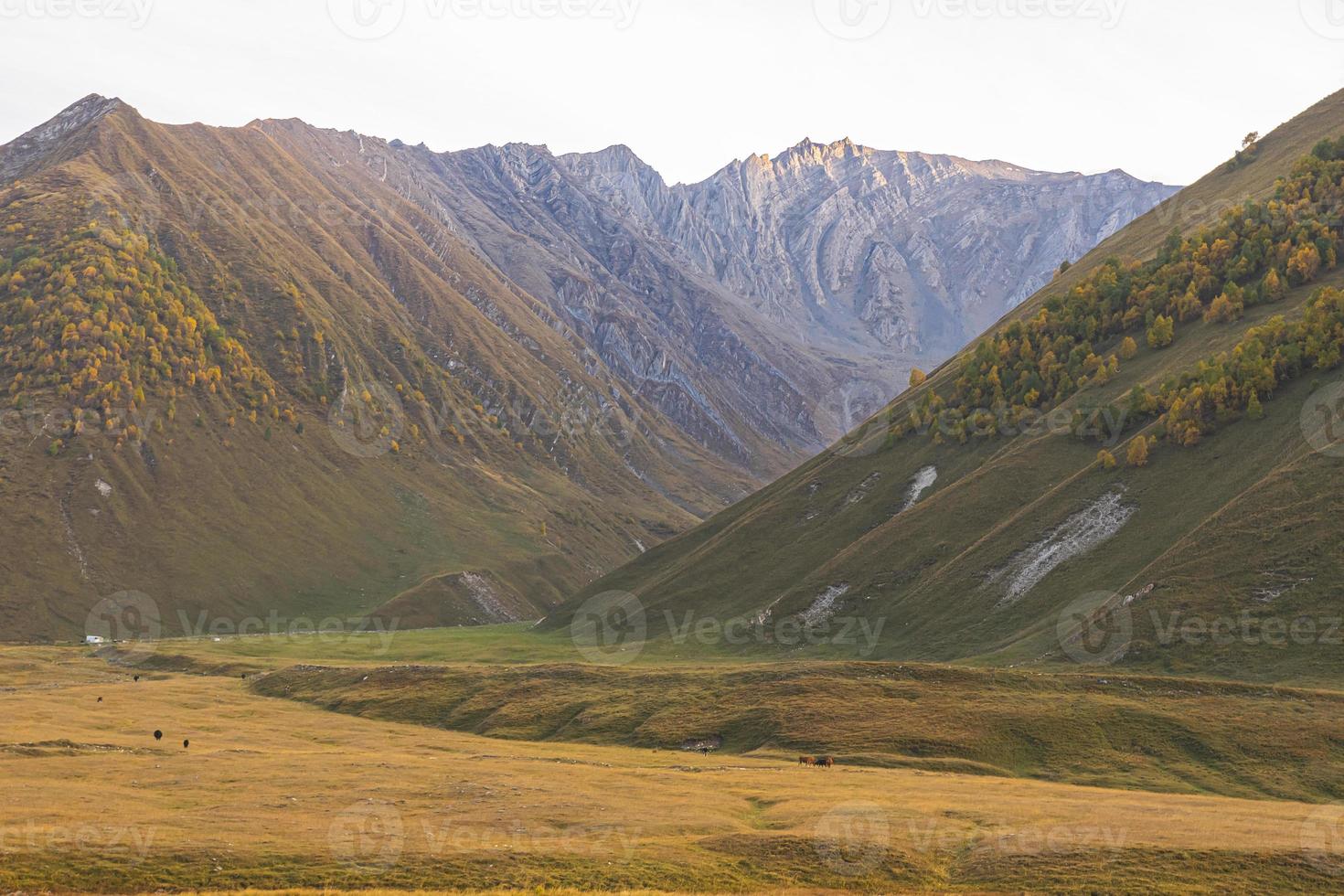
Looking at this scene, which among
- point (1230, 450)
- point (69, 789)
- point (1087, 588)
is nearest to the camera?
point (69, 789)

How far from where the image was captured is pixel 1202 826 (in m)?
55.5

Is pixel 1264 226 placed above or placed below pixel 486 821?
above

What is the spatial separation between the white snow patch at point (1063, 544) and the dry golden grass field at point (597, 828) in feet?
181

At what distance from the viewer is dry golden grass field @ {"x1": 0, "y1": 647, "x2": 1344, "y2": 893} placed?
160ft

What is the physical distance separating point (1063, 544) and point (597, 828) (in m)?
92.1

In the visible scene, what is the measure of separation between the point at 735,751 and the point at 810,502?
102 metres

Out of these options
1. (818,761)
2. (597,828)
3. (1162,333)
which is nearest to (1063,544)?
(818,761)

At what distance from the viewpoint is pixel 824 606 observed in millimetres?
147125

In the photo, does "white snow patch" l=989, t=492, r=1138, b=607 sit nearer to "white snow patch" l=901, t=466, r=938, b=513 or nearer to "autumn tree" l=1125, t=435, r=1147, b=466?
"autumn tree" l=1125, t=435, r=1147, b=466

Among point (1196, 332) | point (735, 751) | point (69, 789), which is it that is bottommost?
point (735, 751)

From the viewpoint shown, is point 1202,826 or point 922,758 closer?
point 1202,826

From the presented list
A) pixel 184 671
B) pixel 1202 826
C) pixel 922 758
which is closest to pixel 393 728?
pixel 922 758

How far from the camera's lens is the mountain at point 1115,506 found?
10338 cm

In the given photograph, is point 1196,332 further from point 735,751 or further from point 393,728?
point 393,728
